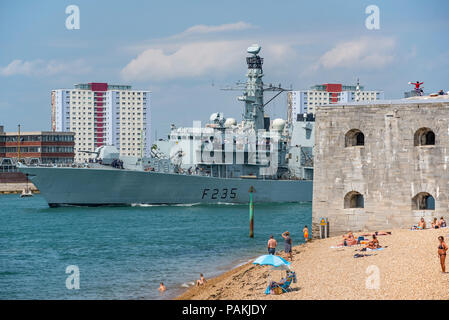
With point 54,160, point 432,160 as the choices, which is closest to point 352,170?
point 432,160

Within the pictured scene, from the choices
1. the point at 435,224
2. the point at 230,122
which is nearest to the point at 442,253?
the point at 435,224

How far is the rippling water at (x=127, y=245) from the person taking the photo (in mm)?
25266

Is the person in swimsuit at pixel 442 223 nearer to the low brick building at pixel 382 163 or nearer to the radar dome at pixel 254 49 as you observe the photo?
the low brick building at pixel 382 163

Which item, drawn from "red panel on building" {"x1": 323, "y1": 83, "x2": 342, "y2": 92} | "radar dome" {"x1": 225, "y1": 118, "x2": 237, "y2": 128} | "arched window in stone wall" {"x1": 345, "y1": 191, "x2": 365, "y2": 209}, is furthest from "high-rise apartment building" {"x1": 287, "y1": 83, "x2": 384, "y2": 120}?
"arched window in stone wall" {"x1": 345, "y1": 191, "x2": 365, "y2": 209}

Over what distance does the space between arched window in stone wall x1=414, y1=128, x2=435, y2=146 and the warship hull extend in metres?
32.9

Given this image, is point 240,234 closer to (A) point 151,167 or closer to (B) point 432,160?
(B) point 432,160

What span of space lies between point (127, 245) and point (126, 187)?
890 inches

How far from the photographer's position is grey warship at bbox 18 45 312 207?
190 feet

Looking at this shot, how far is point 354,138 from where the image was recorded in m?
30.2

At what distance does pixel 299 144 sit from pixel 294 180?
14.4ft

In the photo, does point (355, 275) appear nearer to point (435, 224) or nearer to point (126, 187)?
point (435, 224)

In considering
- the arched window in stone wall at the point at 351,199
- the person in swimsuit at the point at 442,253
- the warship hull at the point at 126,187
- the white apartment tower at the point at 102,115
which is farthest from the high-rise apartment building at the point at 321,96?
the person in swimsuit at the point at 442,253

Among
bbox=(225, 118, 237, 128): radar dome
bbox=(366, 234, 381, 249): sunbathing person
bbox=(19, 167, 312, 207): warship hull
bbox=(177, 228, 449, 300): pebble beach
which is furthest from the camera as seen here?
bbox=(225, 118, 237, 128): radar dome

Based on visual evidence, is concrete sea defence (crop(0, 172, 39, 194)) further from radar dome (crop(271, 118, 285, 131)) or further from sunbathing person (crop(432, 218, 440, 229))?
sunbathing person (crop(432, 218, 440, 229))
